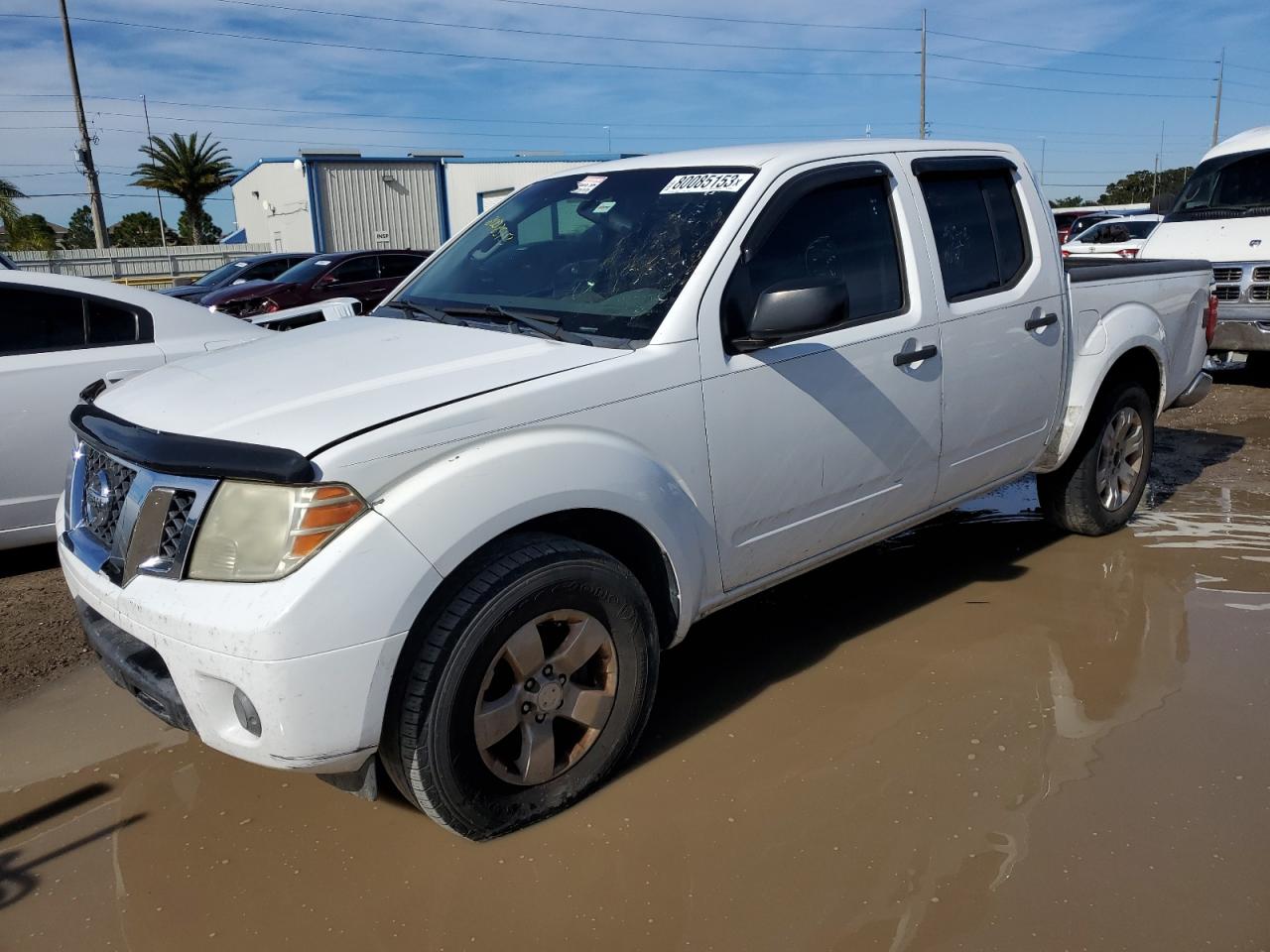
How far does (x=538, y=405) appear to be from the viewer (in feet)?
9.36

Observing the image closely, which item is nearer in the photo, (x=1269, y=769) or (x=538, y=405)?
(x=538, y=405)

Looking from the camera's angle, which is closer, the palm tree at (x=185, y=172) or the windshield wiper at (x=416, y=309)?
the windshield wiper at (x=416, y=309)

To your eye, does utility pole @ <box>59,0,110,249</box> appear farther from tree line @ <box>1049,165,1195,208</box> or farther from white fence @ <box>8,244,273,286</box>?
tree line @ <box>1049,165,1195,208</box>

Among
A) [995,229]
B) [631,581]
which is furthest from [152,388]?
[995,229]

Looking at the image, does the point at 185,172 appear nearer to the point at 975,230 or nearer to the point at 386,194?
the point at 386,194

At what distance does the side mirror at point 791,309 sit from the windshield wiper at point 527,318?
1.72 feet

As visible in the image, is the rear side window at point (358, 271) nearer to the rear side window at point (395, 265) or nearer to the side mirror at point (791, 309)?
the rear side window at point (395, 265)

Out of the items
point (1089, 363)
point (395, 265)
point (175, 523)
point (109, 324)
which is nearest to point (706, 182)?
point (175, 523)

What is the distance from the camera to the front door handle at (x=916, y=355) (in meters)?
3.82

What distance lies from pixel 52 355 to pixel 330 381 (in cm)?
293

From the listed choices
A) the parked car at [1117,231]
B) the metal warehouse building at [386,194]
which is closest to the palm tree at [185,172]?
the metal warehouse building at [386,194]

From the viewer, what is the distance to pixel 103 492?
2973 mm

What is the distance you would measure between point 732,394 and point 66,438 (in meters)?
3.44

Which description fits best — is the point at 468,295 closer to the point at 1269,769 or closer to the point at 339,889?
the point at 339,889
